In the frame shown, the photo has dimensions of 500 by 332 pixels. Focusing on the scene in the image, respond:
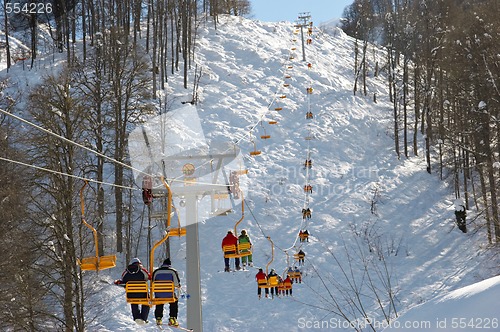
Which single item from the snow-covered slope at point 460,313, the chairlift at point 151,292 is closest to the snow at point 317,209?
the snow-covered slope at point 460,313

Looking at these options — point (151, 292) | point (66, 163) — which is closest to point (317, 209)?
point (66, 163)

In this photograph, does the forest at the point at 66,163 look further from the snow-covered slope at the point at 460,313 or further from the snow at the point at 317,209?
the snow-covered slope at the point at 460,313

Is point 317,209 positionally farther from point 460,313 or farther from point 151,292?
point 460,313

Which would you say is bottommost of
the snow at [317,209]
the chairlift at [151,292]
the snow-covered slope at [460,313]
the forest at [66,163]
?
the snow at [317,209]

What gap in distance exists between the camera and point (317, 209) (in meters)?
28.2

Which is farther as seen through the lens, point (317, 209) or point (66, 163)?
point (317, 209)

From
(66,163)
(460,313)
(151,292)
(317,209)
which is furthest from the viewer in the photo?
(317,209)

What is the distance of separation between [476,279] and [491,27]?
31.3 feet

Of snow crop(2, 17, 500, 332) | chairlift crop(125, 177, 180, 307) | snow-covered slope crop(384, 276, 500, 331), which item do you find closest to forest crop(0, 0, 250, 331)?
snow crop(2, 17, 500, 332)

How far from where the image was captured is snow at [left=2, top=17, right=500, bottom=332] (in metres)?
20.7

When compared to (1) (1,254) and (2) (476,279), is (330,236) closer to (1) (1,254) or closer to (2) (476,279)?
(2) (476,279)

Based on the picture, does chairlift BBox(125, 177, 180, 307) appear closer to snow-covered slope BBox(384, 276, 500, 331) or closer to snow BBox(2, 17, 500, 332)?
snow BBox(2, 17, 500, 332)

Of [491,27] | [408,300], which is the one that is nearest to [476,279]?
[408,300]

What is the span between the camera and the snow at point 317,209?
68.0 feet
